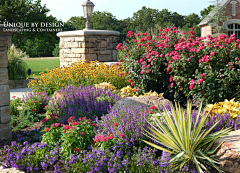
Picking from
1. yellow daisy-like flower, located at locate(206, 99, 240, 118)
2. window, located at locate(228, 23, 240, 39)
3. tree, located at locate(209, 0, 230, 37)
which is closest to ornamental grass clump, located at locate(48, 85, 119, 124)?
yellow daisy-like flower, located at locate(206, 99, 240, 118)

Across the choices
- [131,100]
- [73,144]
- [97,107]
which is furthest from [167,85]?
[73,144]

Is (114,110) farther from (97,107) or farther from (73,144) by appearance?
(73,144)

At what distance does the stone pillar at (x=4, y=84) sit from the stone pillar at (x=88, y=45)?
17.6ft

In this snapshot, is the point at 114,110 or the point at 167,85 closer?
the point at 114,110

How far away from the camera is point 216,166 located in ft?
9.32

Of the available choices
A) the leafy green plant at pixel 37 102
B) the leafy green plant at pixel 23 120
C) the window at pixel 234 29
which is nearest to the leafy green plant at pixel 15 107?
the leafy green plant at pixel 37 102

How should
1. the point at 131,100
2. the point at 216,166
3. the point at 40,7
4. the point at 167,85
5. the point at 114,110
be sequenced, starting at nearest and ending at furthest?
the point at 216,166, the point at 114,110, the point at 131,100, the point at 167,85, the point at 40,7

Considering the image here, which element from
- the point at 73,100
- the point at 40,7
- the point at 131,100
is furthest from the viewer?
the point at 40,7

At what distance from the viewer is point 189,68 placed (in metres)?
5.22

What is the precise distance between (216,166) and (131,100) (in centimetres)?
213

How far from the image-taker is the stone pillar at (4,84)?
4.09 m

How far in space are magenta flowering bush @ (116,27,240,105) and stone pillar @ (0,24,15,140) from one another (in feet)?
9.29

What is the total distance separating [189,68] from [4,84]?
11.4 feet

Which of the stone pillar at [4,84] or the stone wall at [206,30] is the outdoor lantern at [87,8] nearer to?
the stone pillar at [4,84]
